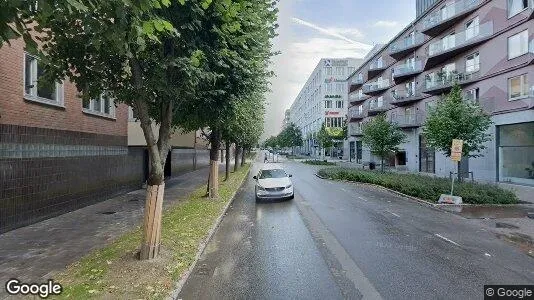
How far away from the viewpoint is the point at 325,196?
17781 millimetres

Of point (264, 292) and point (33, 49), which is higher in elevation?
point (33, 49)

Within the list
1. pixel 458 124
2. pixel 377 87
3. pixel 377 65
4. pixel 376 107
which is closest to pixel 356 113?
pixel 377 65

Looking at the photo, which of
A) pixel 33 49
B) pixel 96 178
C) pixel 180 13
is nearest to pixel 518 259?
pixel 180 13

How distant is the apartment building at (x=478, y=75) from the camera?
22.1m

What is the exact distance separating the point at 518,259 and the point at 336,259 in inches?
148

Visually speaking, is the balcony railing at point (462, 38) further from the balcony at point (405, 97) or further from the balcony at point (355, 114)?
the balcony at point (355, 114)

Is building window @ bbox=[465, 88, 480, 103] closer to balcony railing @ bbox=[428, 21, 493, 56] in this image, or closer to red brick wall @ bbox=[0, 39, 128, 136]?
balcony railing @ bbox=[428, 21, 493, 56]

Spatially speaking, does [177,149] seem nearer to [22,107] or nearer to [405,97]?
[22,107]

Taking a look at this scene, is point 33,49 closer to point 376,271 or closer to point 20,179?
point 376,271

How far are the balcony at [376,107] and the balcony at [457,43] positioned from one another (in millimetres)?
12036

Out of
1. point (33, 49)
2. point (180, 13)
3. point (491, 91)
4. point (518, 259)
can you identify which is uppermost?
point (491, 91)

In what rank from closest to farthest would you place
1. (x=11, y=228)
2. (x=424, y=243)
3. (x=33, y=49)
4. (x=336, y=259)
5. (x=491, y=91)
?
(x=33, y=49) < (x=336, y=259) < (x=424, y=243) < (x=11, y=228) < (x=491, y=91)

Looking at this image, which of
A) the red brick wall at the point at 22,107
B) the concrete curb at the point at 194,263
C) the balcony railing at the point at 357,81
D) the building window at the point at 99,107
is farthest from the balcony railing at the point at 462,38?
the balcony railing at the point at 357,81

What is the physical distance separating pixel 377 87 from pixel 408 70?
1000 cm
